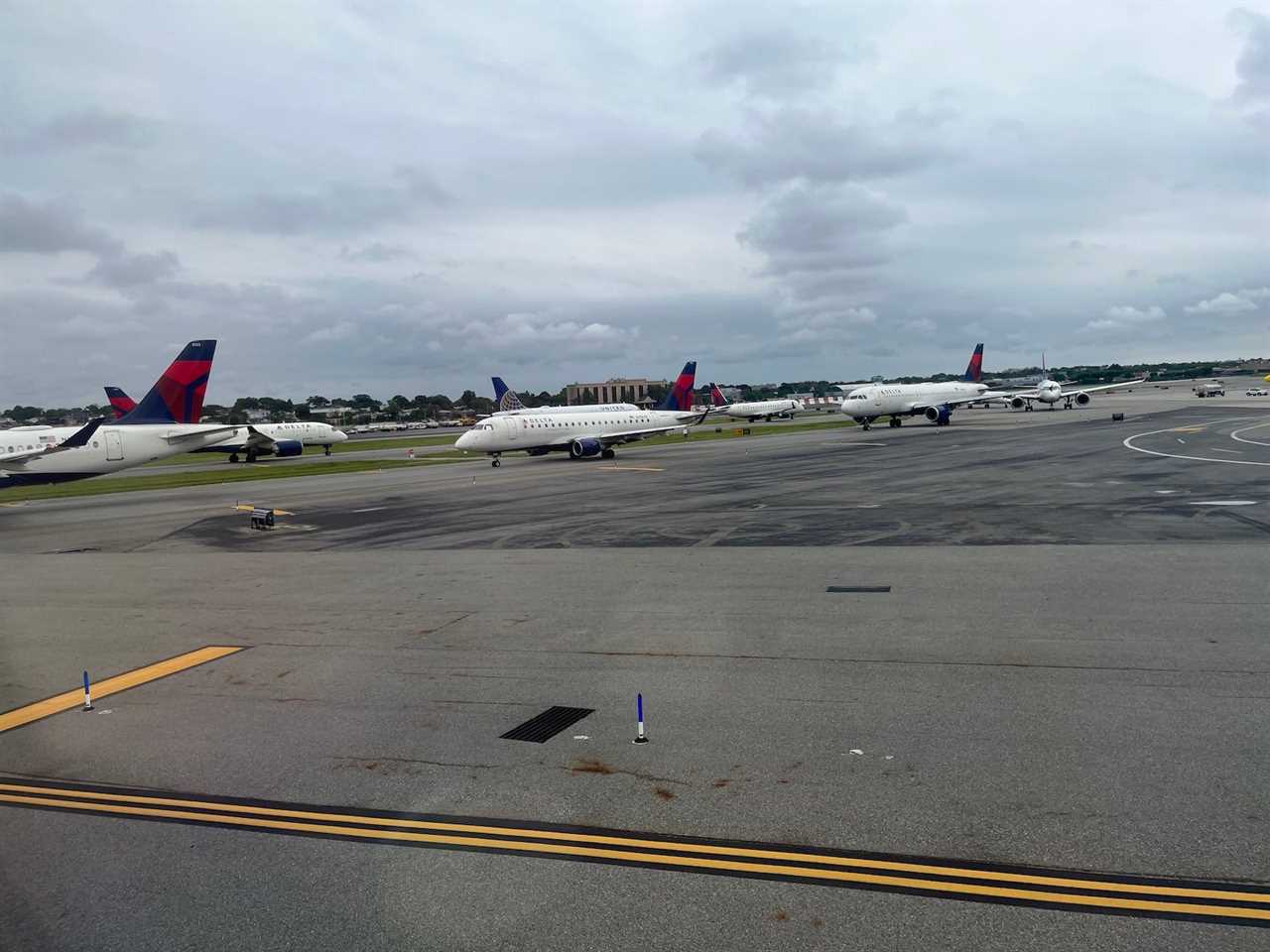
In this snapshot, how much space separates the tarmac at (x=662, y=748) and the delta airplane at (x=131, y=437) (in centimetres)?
2179

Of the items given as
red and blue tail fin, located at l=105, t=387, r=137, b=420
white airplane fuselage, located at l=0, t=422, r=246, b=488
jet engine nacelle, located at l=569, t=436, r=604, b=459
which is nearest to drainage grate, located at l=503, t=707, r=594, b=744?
white airplane fuselage, located at l=0, t=422, r=246, b=488

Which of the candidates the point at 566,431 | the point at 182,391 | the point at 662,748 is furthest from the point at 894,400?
the point at 662,748

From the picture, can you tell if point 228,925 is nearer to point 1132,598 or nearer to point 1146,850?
point 1146,850

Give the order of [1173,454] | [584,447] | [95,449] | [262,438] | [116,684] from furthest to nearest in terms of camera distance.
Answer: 1. [262,438]
2. [584,447]
3. [1173,454]
4. [95,449]
5. [116,684]

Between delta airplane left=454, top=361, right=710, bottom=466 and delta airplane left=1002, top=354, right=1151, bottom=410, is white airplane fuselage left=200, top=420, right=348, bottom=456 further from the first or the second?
delta airplane left=1002, top=354, right=1151, bottom=410

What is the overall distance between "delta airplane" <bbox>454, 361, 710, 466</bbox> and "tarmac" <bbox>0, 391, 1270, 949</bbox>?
107 ft

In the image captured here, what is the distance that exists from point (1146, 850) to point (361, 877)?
230 inches

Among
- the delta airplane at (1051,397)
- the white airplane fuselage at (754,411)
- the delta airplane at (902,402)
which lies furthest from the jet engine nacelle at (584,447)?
the white airplane fuselage at (754,411)

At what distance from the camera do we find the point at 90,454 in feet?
132

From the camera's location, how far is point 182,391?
4450cm

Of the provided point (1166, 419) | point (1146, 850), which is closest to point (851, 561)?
point (1146, 850)

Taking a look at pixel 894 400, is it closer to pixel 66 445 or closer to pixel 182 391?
pixel 182 391

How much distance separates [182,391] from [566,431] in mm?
22349

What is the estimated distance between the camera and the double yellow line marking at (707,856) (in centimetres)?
577
